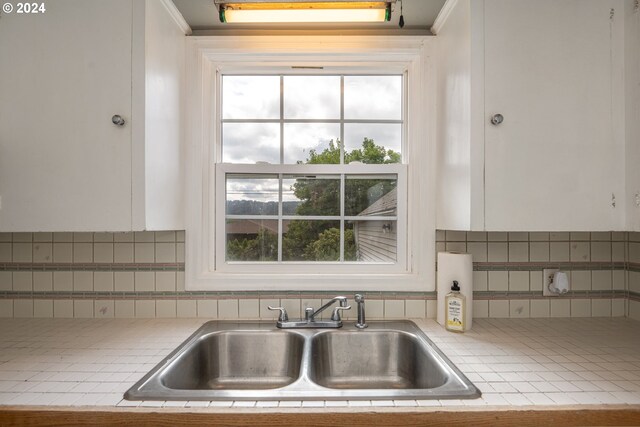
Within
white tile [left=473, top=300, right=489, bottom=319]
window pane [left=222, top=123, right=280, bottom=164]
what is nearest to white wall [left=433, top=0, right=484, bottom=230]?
white tile [left=473, top=300, right=489, bottom=319]

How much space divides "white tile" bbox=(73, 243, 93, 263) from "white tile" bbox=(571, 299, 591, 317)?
2.30 meters

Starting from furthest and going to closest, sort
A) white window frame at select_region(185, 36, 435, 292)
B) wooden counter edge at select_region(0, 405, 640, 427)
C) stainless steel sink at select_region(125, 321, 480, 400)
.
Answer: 1. white window frame at select_region(185, 36, 435, 292)
2. stainless steel sink at select_region(125, 321, 480, 400)
3. wooden counter edge at select_region(0, 405, 640, 427)

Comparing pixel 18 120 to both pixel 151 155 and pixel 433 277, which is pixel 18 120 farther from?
pixel 433 277

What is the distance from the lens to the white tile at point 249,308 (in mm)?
1739

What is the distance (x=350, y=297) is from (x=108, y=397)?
1023 millimetres

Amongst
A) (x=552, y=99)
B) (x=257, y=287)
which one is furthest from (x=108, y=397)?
(x=552, y=99)

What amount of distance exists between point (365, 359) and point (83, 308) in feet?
4.36

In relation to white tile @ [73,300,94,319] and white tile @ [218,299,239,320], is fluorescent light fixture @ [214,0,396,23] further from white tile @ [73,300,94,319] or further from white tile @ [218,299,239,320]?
white tile @ [73,300,94,319]

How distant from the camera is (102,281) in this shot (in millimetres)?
1752

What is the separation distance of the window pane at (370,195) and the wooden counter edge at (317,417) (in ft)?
3.38

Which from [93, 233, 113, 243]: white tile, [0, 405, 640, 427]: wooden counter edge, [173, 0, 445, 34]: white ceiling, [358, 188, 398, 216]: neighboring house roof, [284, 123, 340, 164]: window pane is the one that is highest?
[173, 0, 445, 34]: white ceiling

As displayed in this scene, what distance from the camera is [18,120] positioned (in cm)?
136

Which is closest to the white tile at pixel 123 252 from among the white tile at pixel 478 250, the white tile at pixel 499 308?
the white tile at pixel 478 250

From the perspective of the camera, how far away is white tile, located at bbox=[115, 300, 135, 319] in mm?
1749
